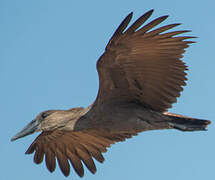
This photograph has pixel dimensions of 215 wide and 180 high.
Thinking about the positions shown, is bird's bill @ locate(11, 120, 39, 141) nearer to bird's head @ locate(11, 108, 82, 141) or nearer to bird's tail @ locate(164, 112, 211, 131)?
bird's head @ locate(11, 108, 82, 141)

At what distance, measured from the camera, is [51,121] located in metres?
8.88

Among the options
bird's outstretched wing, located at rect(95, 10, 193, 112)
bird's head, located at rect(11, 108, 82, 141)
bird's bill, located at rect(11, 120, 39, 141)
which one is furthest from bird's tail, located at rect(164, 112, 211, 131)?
bird's bill, located at rect(11, 120, 39, 141)

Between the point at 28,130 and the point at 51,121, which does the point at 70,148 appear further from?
the point at 51,121

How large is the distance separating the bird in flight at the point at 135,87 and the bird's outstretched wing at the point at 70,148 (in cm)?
62

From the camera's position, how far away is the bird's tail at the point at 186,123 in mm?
8188

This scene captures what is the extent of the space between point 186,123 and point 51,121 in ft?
7.48

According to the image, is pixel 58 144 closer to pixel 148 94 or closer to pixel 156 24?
pixel 148 94

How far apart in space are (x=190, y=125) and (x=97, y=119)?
4.87 feet

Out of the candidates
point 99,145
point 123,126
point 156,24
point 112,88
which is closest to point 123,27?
point 156,24

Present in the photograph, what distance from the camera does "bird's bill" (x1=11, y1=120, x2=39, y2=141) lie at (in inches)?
363

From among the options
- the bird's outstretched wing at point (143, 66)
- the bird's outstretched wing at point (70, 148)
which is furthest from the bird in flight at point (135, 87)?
the bird's outstretched wing at point (70, 148)

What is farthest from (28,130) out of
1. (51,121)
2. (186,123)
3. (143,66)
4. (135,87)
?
(186,123)

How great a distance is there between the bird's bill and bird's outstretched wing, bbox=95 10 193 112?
1.37 metres

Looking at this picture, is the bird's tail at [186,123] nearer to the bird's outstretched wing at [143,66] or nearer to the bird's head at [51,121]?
the bird's outstretched wing at [143,66]
